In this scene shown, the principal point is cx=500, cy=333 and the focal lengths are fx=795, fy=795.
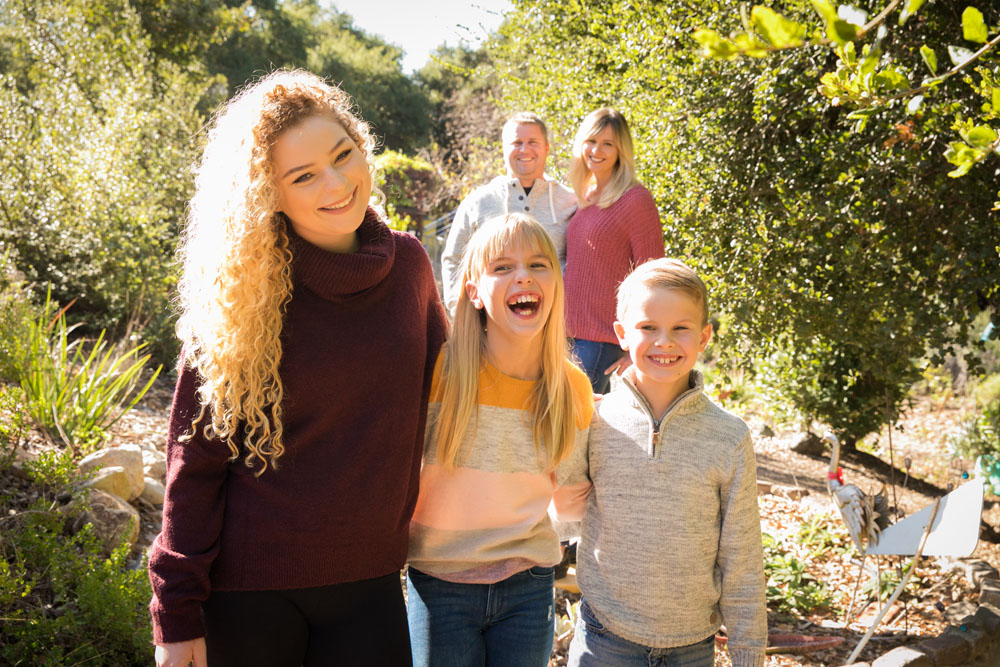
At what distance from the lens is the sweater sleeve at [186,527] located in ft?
4.95

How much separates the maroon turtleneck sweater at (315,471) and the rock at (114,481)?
2.22 m

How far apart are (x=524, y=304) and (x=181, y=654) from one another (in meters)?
1.05

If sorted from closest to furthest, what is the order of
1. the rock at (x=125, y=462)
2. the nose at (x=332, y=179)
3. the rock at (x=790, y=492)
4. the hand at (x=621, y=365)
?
1. the nose at (x=332, y=179)
2. the hand at (x=621, y=365)
3. the rock at (x=125, y=462)
4. the rock at (x=790, y=492)

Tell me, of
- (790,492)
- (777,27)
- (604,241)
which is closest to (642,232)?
(604,241)

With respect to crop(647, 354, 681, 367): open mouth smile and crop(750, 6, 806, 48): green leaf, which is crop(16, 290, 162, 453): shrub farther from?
crop(750, 6, 806, 48): green leaf

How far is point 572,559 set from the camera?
3500mm

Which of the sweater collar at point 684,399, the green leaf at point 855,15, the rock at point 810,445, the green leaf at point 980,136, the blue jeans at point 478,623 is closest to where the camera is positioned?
the green leaf at point 980,136

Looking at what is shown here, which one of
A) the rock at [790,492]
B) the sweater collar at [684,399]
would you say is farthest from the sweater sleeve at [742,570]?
the rock at [790,492]

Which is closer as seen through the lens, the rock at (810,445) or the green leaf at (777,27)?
the green leaf at (777,27)

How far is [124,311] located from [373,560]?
5.54 meters

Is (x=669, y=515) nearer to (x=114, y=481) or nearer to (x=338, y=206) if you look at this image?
(x=338, y=206)

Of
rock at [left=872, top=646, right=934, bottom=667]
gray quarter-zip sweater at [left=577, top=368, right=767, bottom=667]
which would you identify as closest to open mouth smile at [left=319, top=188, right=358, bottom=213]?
gray quarter-zip sweater at [left=577, top=368, right=767, bottom=667]

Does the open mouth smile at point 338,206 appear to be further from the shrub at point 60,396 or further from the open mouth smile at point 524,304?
the shrub at point 60,396

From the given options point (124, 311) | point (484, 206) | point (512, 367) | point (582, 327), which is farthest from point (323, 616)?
point (124, 311)
